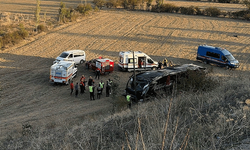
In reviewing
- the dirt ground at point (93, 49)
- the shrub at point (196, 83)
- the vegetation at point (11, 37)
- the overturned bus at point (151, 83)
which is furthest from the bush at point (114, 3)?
the shrub at point (196, 83)

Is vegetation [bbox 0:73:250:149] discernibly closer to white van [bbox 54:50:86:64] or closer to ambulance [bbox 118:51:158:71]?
ambulance [bbox 118:51:158:71]

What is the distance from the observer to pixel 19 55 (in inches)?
1049

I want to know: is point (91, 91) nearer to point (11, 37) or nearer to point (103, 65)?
point (103, 65)

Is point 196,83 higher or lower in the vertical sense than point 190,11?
lower

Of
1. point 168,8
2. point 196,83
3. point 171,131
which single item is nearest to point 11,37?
point 196,83

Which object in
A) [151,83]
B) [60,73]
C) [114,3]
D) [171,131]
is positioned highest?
[114,3]

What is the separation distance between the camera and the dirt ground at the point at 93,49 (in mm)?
16484

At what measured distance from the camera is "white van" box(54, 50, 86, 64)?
935 inches

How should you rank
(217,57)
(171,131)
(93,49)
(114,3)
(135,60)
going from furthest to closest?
(114,3) < (93,49) < (217,57) < (135,60) < (171,131)

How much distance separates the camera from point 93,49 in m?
29.2

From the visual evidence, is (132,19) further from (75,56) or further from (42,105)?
(42,105)

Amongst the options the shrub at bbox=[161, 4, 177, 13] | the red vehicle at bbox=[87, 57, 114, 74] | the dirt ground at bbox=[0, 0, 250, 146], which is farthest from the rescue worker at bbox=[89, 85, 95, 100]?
the shrub at bbox=[161, 4, 177, 13]

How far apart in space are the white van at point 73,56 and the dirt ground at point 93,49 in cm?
118

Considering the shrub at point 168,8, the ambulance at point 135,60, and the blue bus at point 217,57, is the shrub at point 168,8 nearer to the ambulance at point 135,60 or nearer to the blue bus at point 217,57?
the blue bus at point 217,57
